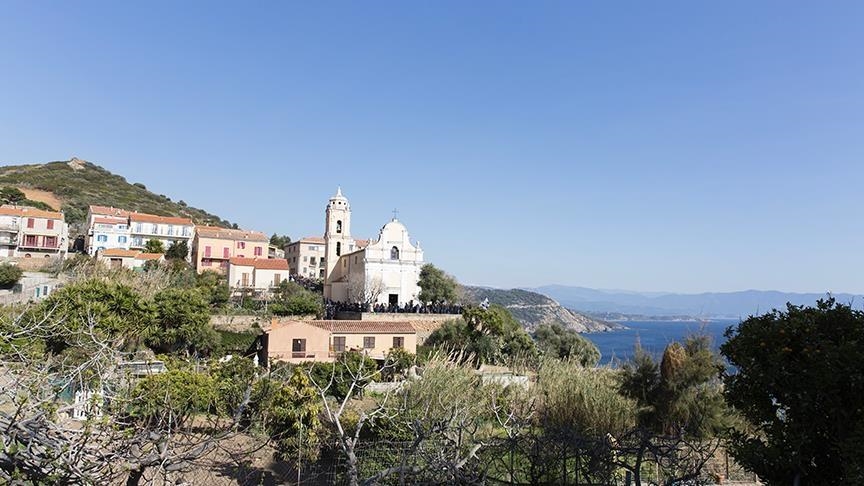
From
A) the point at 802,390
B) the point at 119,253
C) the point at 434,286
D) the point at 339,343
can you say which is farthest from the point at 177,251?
the point at 802,390

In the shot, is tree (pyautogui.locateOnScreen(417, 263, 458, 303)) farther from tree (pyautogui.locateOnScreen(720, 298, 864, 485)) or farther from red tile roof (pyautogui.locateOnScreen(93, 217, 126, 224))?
tree (pyautogui.locateOnScreen(720, 298, 864, 485))

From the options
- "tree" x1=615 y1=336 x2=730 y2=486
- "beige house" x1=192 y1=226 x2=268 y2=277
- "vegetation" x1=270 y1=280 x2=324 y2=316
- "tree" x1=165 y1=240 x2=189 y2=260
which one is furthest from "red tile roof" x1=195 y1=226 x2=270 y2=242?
"tree" x1=615 y1=336 x2=730 y2=486

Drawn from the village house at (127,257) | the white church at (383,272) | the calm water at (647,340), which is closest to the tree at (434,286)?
the white church at (383,272)

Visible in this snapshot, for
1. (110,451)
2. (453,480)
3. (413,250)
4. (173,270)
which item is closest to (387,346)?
(413,250)

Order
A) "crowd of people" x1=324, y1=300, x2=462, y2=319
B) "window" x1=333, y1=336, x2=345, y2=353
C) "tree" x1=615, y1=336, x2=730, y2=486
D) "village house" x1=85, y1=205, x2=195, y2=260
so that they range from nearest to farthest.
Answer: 1. "tree" x1=615, y1=336, x2=730, y2=486
2. "window" x1=333, y1=336, x2=345, y2=353
3. "crowd of people" x1=324, y1=300, x2=462, y2=319
4. "village house" x1=85, y1=205, x2=195, y2=260

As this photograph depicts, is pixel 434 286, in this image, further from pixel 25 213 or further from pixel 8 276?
pixel 25 213

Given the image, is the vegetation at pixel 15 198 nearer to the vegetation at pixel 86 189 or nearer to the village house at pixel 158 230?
the vegetation at pixel 86 189

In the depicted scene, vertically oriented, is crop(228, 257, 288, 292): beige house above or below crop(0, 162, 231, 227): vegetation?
below

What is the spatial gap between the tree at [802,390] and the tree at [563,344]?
2328cm

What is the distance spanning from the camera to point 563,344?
31188 millimetres

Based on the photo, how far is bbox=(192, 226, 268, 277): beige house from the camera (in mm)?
41781

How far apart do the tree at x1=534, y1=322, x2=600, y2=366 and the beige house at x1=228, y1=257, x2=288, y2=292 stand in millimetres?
18704

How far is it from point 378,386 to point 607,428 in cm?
961

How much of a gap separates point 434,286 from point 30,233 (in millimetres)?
30002
